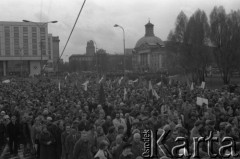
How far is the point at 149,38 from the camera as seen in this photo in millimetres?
153375

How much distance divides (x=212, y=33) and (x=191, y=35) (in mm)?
4483

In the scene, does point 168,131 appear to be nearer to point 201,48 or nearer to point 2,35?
point 201,48

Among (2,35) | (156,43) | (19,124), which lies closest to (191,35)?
(19,124)

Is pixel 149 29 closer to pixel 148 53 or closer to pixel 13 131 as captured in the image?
pixel 148 53

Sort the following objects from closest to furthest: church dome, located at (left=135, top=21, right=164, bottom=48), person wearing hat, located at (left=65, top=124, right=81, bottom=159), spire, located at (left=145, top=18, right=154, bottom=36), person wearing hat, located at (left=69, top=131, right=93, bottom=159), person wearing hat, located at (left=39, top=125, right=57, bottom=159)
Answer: person wearing hat, located at (left=69, top=131, right=93, bottom=159) < person wearing hat, located at (left=65, top=124, right=81, bottom=159) < person wearing hat, located at (left=39, top=125, right=57, bottom=159) < church dome, located at (left=135, top=21, right=164, bottom=48) < spire, located at (left=145, top=18, right=154, bottom=36)

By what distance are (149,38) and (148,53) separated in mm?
14321

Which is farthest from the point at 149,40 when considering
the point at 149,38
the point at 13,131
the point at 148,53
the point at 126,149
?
the point at 126,149

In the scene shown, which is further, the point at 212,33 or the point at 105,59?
the point at 105,59

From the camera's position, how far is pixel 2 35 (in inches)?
4646

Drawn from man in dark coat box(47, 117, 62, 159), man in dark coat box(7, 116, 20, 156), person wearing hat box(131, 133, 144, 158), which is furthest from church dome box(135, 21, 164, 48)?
person wearing hat box(131, 133, 144, 158)

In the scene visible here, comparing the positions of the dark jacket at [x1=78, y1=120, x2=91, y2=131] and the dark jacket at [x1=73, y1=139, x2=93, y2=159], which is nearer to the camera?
the dark jacket at [x1=73, y1=139, x2=93, y2=159]

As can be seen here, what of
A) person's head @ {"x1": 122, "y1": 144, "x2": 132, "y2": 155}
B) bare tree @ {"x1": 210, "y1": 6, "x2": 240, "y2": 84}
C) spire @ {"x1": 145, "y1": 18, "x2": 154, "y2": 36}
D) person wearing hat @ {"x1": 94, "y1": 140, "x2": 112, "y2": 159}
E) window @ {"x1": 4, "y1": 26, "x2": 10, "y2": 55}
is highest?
spire @ {"x1": 145, "y1": 18, "x2": 154, "y2": 36}

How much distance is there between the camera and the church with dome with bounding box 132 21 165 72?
134000mm

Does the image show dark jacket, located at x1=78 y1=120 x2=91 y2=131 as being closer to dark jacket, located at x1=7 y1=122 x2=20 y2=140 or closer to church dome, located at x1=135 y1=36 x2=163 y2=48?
dark jacket, located at x1=7 y1=122 x2=20 y2=140
